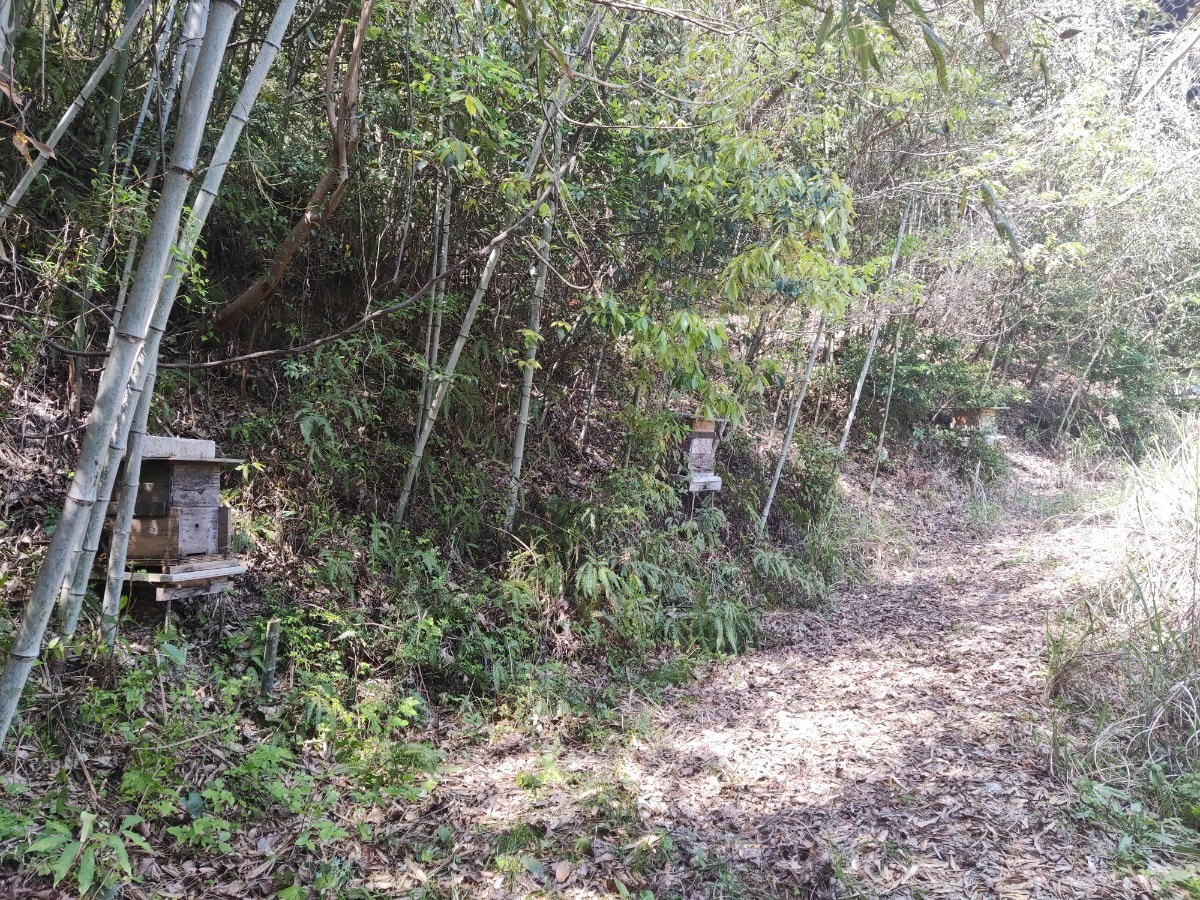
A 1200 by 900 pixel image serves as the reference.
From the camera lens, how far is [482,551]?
5.48 m

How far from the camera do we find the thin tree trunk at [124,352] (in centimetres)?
194

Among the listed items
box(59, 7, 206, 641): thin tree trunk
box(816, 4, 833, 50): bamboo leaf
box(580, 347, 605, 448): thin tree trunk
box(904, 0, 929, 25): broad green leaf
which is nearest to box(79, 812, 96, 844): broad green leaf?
box(59, 7, 206, 641): thin tree trunk

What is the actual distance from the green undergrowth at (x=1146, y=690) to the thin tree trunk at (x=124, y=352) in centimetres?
397

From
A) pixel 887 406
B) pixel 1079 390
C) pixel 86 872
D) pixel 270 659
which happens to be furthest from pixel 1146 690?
pixel 1079 390

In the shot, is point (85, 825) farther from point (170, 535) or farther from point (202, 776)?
point (170, 535)

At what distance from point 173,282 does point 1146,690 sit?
15.8ft

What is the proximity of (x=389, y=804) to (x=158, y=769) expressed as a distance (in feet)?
3.18

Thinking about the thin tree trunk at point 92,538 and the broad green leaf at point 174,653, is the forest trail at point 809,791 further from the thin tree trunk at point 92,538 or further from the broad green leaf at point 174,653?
the thin tree trunk at point 92,538

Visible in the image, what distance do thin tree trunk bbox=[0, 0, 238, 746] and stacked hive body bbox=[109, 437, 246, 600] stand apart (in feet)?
4.48

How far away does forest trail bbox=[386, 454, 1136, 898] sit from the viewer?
300 centimetres

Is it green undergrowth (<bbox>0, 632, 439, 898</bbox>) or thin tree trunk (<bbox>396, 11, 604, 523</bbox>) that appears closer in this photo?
green undergrowth (<bbox>0, 632, 439, 898</bbox>)

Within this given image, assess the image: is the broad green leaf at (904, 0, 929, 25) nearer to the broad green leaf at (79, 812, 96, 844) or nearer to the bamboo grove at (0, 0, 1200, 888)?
the bamboo grove at (0, 0, 1200, 888)

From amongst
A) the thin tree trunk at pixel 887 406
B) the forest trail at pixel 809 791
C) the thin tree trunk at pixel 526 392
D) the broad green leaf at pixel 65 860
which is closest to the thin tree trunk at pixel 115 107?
the thin tree trunk at pixel 526 392

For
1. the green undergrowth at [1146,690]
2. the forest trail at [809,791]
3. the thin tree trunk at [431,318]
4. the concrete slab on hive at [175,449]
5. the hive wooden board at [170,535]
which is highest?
the thin tree trunk at [431,318]
